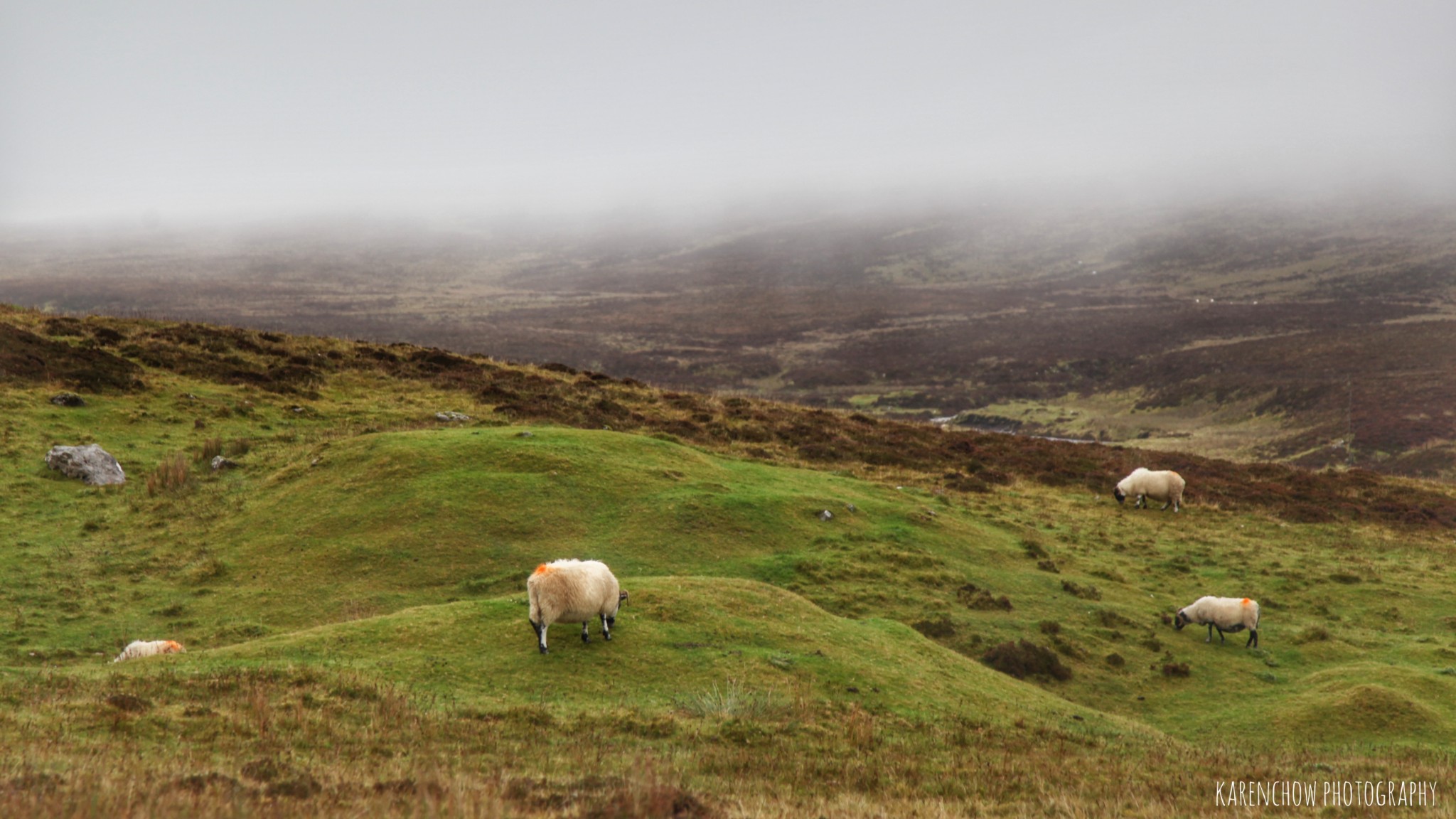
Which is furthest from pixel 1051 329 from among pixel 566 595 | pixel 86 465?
pixel 566 595

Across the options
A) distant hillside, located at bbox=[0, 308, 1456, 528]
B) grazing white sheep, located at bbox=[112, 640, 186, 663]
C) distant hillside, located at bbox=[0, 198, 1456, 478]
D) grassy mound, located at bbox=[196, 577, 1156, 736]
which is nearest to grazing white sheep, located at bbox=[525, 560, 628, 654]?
grassy mound, located at bbox=[196, 577, 1156, 736]

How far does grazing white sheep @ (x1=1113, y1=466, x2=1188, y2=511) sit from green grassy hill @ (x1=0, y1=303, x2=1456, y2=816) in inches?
55.3

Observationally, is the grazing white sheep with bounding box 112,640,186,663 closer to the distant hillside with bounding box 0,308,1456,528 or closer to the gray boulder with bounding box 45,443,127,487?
the gray boulder with bounding box 45,443,127,487

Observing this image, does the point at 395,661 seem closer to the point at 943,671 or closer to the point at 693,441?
the point at 943,671

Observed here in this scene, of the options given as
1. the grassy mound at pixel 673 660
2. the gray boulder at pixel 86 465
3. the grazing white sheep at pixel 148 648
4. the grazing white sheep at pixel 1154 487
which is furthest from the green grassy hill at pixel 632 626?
the grazing white sheep at pixel 1154 487

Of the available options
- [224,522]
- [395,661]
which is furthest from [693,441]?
[395,661]

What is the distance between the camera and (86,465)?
75.7ft

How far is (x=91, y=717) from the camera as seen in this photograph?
822 centimetres

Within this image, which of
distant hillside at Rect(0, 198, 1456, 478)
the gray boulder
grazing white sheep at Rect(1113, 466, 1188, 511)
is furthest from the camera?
distant hillside at Rect(0, 198, 1456, 478)

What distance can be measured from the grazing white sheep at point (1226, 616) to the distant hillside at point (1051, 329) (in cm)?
4419

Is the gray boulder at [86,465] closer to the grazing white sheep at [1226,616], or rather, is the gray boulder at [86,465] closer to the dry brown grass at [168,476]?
the dry brown grass at [168,476]

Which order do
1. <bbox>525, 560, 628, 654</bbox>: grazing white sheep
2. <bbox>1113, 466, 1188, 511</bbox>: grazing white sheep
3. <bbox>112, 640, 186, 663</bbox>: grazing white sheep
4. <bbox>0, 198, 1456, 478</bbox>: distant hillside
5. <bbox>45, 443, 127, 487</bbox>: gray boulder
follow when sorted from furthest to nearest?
1. <bbox>0, 198, 1456, 478</bbox>: distant hillside
2. <bbox>1113, 466, 1188, 511</bbox>: grazing white sheep
3. <bbox>45, 443, 127, 487</bbox>: gray boulder
4. <bbox>112, 640, 186, 663</bbox>: grazing white sheep
5. <bbox>525, 560, 628, 654</bbox>: grazing white sheep

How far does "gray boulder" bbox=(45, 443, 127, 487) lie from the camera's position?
75.2ft

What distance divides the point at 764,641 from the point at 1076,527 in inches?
839
